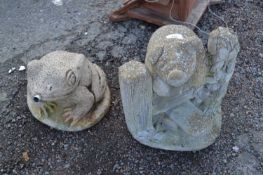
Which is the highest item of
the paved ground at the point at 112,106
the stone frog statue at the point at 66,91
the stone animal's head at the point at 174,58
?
the stone animal's head at the point at 174,58

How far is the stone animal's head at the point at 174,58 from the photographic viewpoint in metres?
1.76

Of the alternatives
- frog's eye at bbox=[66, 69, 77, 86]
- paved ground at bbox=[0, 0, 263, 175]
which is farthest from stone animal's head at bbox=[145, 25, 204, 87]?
paved ground at bbox=[0, 0, 263, 175]

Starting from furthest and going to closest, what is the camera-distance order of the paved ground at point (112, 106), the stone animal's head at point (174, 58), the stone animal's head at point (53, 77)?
the paved ground at point (112, 106) < the stone animal's head at point (53, 77) < the stone animal's head at point (174, 58)

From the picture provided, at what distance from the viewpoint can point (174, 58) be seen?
177 cm

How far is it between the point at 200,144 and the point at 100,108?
25.9 inches

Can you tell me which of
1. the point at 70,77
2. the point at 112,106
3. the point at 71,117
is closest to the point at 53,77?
the point at 70,77

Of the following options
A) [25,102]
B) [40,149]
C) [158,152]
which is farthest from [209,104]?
[25,102]

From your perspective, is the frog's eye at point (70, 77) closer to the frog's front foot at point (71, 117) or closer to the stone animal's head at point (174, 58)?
the frog's front foot at point (71, 117)

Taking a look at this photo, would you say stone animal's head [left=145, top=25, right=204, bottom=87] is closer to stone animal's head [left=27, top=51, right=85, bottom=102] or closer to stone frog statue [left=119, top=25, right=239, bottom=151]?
stone frog statue [left=119, top=25, right=239, bottom=151]

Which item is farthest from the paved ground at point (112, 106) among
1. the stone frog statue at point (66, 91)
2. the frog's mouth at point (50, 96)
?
the frog's mouth at point (50, 96)

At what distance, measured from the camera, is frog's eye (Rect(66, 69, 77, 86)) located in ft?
7.02

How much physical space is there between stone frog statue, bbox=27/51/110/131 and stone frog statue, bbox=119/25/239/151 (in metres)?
0.34

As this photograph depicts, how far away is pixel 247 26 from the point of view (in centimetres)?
312

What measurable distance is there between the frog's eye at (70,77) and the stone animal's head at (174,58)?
52 centimetres
